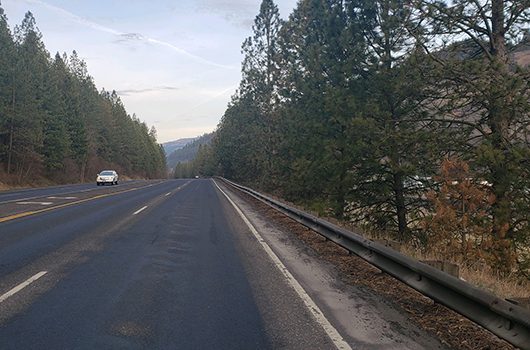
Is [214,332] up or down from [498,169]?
down

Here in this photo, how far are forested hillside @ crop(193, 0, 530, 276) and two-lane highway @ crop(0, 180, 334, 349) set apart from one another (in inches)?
230

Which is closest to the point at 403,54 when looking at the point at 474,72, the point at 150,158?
the point at 474,72

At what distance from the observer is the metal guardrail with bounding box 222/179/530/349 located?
4.15 meters

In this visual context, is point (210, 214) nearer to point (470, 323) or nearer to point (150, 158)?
point (470, 323)

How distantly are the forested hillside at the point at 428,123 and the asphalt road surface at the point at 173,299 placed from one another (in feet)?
16.7

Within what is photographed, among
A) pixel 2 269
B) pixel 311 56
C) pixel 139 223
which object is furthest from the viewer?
pixel 311 56

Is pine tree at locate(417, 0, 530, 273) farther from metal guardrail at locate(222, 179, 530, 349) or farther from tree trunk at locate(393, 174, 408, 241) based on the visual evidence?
metal guardrail at locate(222, 179, 530, 349)

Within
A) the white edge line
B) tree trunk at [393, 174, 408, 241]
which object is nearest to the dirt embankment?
the white edge line

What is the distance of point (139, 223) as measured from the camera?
14.0 metres

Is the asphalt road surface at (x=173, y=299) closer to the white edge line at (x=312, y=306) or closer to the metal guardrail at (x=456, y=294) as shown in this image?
the white edge line at (x=312, y=306)

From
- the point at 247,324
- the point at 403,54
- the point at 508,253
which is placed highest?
the point at 403,54

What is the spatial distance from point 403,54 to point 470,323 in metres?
10.9

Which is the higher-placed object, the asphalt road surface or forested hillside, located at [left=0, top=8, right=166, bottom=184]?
forested hillside, located at [left=0, top=8, right=166, bottom=184]

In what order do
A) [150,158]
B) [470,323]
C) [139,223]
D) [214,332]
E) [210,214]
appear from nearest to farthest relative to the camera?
1. [214,332]
2. [470,323]
3. [139,223]
4. [210,214]
5. [150,158]
